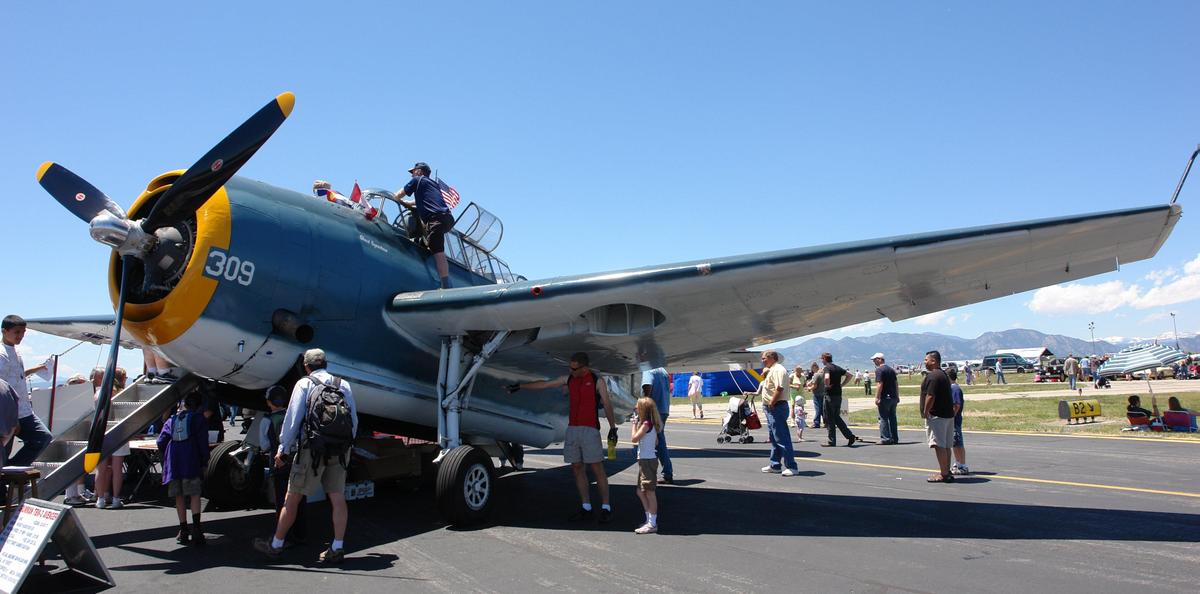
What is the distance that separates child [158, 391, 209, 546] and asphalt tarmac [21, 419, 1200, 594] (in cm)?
46

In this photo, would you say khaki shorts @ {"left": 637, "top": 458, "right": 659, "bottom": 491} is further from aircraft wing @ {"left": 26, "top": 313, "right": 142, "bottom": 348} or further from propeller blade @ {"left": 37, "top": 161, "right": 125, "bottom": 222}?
aircraft wing @ {"left": 26, "top": 313, "right": 142, "bottom": 348}

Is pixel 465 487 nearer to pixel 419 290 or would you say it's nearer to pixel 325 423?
pixel 325 423

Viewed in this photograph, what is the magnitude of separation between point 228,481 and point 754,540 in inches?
242

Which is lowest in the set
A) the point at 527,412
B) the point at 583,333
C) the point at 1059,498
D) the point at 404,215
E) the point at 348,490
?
the point at 1059,498

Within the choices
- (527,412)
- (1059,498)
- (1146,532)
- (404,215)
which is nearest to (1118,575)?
(1146,532)

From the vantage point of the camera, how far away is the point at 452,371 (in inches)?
284

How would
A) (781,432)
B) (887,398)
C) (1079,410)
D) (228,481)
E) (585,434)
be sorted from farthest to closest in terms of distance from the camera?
(1079,410), (887,398), (781,432), (228,481), (585,434)

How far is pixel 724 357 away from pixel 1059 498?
5.75 m

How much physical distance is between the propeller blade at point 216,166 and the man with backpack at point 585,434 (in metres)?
3.61

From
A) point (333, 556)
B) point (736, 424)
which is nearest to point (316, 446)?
point (333, 556)

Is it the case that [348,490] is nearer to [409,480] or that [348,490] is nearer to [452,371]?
[452,371]

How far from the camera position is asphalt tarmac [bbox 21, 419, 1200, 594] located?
4.76 meters

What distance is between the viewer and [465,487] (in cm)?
657

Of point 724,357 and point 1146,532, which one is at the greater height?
point 724,357
